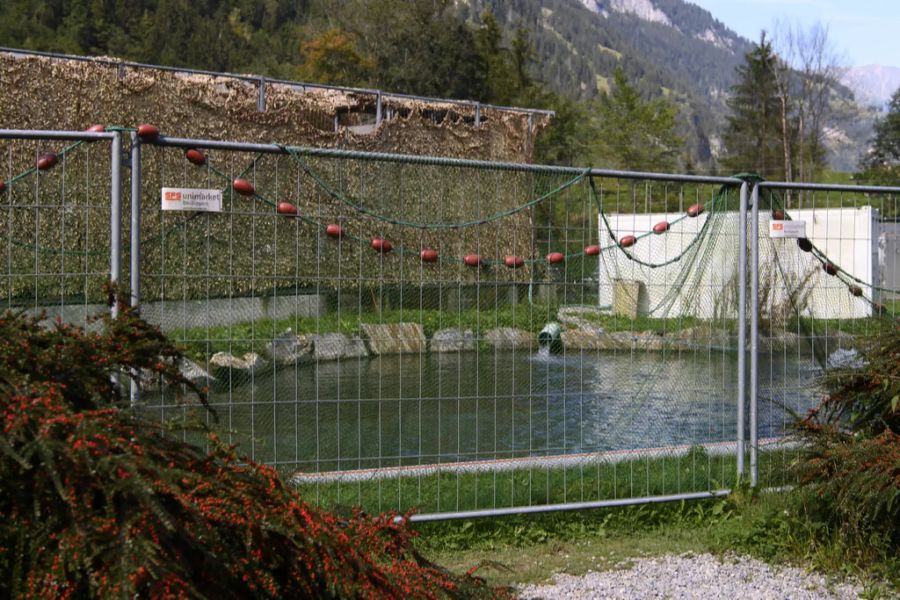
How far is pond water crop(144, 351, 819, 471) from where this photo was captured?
515cm

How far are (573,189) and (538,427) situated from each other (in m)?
1.50

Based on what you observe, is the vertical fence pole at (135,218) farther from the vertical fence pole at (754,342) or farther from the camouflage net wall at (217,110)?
the camouflage net wall at (217,110)

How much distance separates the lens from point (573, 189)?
6098 millimetres

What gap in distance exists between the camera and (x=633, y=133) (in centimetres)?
4250

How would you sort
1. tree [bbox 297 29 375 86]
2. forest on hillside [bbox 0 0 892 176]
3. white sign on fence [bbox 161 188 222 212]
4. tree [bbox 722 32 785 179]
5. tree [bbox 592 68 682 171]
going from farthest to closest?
tree [bbox 722 32 785 179] → tree [bbox 592 68 682 171] → tree [bbox 297 29 375 86] → forest on hillside [bbox 0 0 892 176] → white sign on fence [bbox 161 188 222 212]

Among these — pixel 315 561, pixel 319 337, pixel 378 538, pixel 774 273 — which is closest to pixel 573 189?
pixel 774 273

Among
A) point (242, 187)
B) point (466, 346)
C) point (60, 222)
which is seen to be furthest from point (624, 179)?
point (60, 222)

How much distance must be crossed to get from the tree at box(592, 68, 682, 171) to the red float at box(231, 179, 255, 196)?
3615cm

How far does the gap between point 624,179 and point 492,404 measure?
1.57 metres

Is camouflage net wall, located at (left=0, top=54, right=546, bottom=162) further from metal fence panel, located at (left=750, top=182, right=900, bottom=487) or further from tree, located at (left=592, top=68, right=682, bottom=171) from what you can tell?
tree, located at (left=592, top=68, right=682, bottom=171)

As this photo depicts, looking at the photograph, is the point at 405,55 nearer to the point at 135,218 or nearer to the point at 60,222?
the point at 60,222

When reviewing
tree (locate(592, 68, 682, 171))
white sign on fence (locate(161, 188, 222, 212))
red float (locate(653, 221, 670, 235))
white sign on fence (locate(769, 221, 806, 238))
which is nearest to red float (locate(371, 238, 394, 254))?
white sign on fence (locate(161, 188, 222, 212))

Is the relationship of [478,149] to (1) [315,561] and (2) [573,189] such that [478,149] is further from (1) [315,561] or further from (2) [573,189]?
(1) [315,561]

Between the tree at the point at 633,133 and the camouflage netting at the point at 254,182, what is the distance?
2368 centimetres
